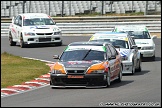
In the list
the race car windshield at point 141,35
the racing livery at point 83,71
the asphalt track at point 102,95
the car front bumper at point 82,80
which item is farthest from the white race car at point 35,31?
the car front bumper at point 82,80

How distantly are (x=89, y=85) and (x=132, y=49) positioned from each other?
5.51 m

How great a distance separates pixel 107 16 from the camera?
4241 cm

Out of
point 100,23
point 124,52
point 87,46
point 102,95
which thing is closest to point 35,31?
point 100,23

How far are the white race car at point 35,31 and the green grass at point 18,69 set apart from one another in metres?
5.28

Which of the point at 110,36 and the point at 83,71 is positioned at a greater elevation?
the point at 110,36

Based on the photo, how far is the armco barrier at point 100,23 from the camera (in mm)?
41969

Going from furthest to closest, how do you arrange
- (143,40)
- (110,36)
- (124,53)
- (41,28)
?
(41,28), (143,40), (110,36), (124,53)

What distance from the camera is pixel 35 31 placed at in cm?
3341

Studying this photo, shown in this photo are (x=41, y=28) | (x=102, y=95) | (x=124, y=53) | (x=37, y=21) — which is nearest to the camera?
(x=102, y=95)

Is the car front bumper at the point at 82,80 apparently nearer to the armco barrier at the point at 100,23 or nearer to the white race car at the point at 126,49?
the white race car at the point at 126,49

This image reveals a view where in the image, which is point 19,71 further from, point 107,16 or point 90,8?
point 90,8

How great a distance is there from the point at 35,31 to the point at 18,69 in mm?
11160

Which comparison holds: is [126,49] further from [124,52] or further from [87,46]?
[87,46]

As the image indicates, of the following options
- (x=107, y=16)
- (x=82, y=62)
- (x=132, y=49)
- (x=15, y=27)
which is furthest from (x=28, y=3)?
(x=82, y=62)
